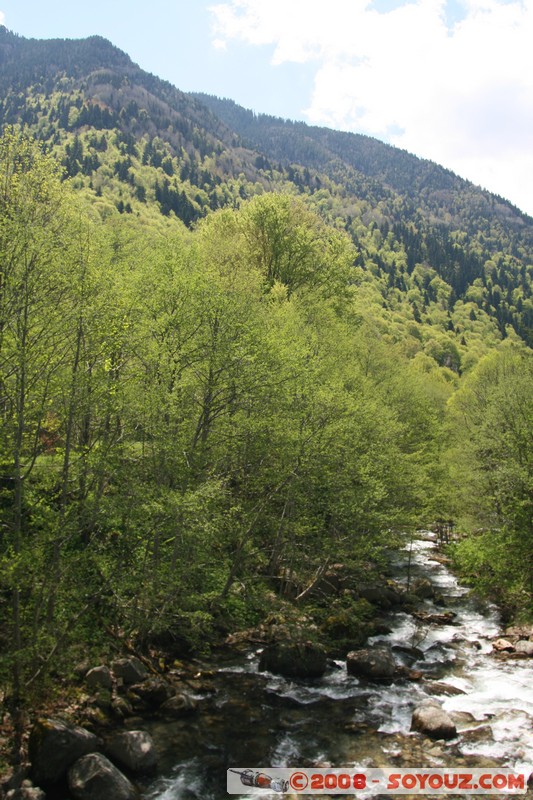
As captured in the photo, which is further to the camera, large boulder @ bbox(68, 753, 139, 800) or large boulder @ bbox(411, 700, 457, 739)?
large boulder @ bbox(411, 700, 457, 739)

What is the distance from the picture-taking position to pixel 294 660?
2197 centimetres

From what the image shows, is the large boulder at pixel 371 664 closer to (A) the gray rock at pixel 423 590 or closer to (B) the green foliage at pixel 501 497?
(B) the green foliage at pixel 501 497

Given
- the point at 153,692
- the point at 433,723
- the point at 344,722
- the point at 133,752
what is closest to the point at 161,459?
the point at 153,692

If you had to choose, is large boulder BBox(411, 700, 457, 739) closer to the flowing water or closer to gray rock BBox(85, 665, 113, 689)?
the flowing water

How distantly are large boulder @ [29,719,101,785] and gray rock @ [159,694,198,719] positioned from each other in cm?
357

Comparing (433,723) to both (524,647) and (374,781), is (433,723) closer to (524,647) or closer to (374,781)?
(374,781)

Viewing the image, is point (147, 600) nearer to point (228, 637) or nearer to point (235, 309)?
point (228, 637)

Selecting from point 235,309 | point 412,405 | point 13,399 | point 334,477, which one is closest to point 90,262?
point 13,399

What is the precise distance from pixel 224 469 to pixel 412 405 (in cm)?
3263

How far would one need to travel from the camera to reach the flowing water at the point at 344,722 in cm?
1574

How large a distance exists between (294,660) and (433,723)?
603 cm

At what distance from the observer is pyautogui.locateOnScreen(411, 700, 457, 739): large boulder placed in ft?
57.3

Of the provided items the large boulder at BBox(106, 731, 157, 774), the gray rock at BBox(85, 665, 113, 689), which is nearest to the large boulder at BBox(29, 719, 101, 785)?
the large boulder at BBox(106, 731, 157, 774)

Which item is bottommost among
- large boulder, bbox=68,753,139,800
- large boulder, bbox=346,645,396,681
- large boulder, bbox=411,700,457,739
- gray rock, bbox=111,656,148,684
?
large boulder, bbox=346,645,396,681
